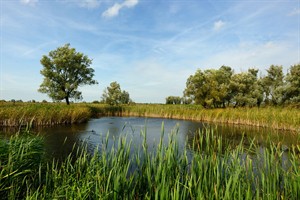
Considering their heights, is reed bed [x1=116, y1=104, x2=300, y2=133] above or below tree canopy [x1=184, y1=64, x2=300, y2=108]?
below

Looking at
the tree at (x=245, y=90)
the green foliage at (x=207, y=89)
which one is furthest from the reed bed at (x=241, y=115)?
the tree at (x=245, y=90)

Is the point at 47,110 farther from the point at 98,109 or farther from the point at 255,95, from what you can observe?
the point at 255,95

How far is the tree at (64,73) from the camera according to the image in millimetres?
31422

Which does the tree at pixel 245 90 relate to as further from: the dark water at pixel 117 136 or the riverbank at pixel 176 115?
the dark water at pixel 117 136

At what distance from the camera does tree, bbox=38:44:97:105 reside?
31422 millimetres

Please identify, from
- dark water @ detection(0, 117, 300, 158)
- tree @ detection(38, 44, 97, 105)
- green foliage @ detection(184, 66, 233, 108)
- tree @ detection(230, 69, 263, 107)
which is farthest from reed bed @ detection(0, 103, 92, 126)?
tree @ detection(230, 69, 263, 107)

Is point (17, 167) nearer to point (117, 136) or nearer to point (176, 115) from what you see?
point (117, 136)

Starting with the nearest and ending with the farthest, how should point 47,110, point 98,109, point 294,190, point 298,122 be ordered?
point 294,190, point 298,122, point 47,110, point 98,109

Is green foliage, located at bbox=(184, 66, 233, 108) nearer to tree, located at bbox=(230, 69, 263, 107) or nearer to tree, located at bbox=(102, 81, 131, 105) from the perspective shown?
tree, located at bbox=(230, 69, 263, 107)

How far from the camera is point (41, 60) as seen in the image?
31.3 meters

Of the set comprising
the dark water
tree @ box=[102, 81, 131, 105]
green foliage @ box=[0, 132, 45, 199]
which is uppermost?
tree @ box=[102, 81, 131, 105]

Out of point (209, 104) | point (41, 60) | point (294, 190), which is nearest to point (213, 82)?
point (209, 104)

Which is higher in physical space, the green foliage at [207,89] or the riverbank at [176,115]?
the green foliage at [207,89]

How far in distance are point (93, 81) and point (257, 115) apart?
2547 cm
